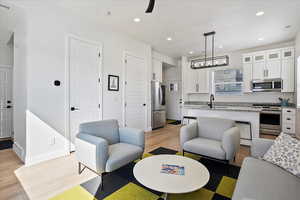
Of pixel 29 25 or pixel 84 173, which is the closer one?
pixel 84 173

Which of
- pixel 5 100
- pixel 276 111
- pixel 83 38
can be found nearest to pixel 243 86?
pixel 276 111

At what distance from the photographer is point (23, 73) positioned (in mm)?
2742

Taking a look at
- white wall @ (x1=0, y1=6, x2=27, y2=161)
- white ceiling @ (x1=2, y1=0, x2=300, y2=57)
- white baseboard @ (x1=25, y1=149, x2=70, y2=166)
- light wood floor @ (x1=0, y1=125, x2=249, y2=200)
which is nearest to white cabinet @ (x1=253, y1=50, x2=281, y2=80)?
white ceiling @ (x1=2, y1=0, x2=300, y2=57)

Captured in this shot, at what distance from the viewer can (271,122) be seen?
4.47 meters

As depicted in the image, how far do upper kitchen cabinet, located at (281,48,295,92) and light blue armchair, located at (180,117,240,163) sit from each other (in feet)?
10.1

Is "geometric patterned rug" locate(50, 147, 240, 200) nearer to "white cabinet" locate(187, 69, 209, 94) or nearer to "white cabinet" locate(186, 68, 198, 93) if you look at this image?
"white cabinet" locate(187, 69, 209, 94)

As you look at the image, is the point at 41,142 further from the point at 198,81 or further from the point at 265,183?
the point at 198,81

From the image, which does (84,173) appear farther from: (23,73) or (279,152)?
(279,152)

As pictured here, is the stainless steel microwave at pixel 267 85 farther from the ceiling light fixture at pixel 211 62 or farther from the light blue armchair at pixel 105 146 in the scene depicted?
the light blue armchair at pixel 105 146

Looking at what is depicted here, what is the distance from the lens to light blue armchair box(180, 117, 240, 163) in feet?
7.13

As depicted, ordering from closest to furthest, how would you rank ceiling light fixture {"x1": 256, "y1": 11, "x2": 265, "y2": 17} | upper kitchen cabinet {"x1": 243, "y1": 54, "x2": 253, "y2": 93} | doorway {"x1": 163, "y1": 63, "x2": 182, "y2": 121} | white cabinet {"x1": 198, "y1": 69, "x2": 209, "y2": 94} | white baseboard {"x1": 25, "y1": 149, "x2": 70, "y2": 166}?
1. white baseboard {"x1": 25, "y1": 149, "x2": 70, "y2": 166}
2. ceiling light fixture {"x1": 256, "y1": 11, "x2": 265, "y2": 17}
3. upper kitchen cabinet {"x1": 243, "y1": 54, "x2": 253, "y2": 93}
4. white cabinet {"x1": 198, "y1": 69, "x2": 209, "y2": 94}
5. doorway {"x1": 163, "y1": 63, "x2": 182, "y2": 121}

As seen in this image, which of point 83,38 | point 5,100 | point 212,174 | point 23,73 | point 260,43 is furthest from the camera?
point 260,43

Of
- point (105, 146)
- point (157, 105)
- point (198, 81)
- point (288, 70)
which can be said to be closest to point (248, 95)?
point (288, 70)

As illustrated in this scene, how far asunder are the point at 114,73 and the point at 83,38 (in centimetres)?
106
